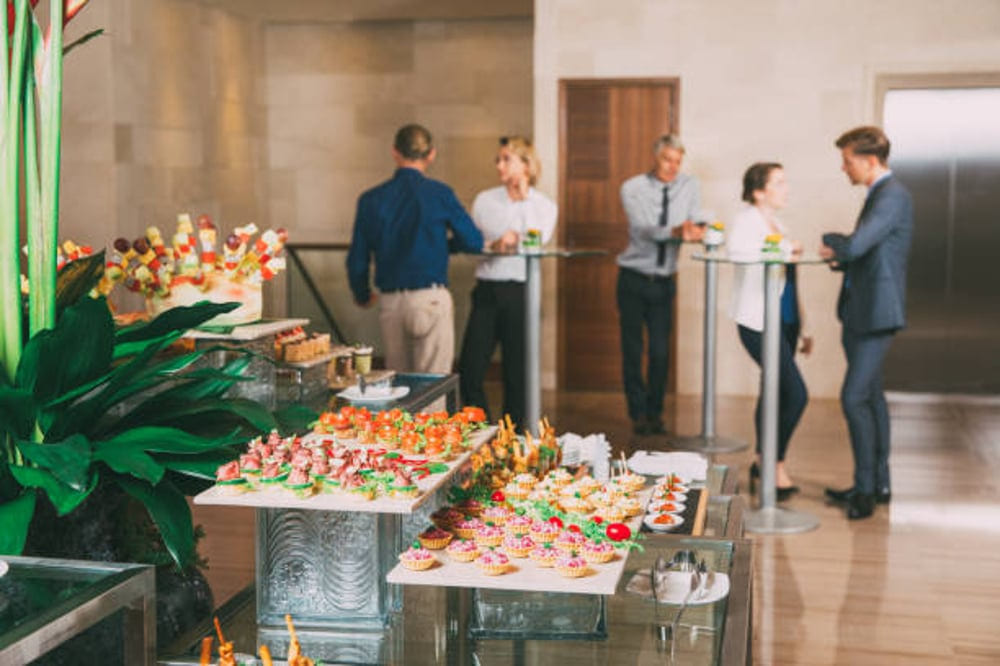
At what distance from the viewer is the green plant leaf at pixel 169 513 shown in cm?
227

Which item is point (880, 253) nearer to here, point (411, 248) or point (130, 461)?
point (411, 248)

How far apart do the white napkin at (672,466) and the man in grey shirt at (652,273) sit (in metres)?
3.95

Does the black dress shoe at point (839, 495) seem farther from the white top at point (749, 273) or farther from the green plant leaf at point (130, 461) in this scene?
the green plant leaf at point (130, 461)

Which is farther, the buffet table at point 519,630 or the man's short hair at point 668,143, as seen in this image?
the man's short hair at point 668,143

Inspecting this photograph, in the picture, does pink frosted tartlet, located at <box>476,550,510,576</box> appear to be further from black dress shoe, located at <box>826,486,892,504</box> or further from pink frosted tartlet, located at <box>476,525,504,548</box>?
black dress shoe, located at <box>826,486,892,504</box>

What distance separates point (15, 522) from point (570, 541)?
3.20 ft

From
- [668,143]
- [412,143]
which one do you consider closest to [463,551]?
[412,143]

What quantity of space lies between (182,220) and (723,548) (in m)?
1.87

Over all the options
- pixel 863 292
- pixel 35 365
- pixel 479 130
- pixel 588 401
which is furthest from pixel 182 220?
pixel 479 130

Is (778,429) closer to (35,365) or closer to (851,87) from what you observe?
(851,87)

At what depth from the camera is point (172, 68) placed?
9.79 metres

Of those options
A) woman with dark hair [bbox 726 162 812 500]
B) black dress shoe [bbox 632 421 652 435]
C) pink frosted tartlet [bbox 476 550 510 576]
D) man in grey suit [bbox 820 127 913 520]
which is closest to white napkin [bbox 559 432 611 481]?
pink frosted tartlet [bbox 476 550 510 576]

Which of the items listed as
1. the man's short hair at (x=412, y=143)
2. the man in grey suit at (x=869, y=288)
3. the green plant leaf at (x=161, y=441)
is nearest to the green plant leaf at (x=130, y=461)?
the green plant leaf at (x=161, y=441)

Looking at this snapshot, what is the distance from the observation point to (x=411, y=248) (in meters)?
6.39
